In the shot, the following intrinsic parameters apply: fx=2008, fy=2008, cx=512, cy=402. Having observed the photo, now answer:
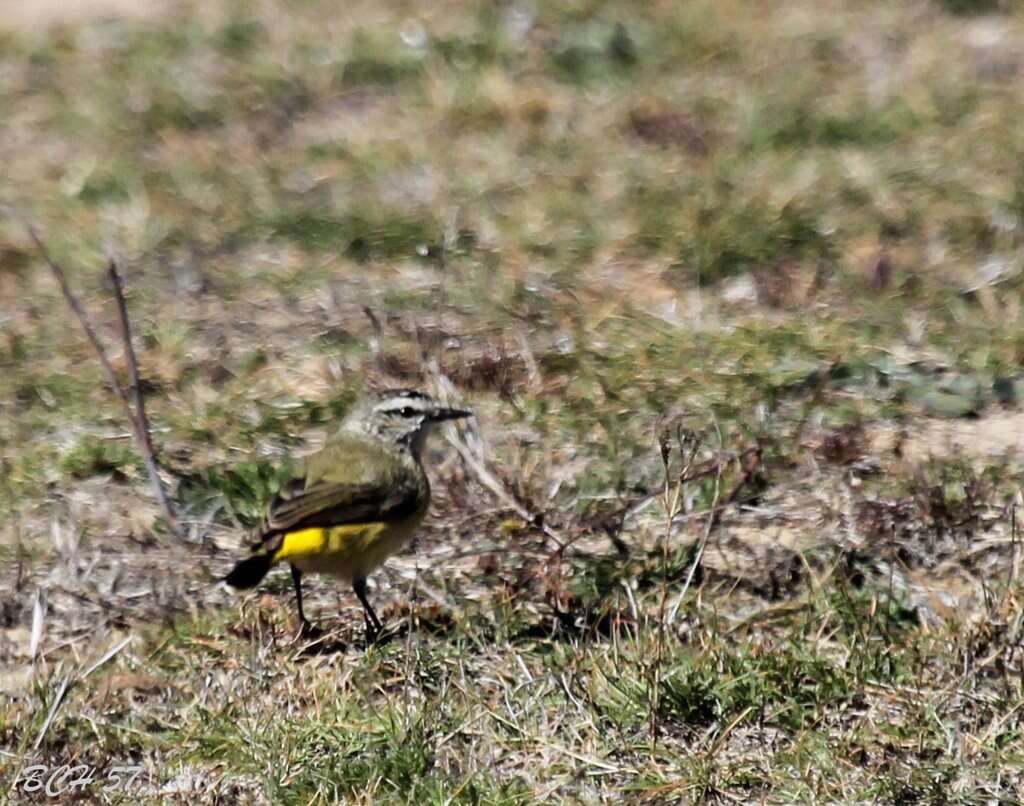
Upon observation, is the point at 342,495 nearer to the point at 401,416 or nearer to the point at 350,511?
the point at 350,511

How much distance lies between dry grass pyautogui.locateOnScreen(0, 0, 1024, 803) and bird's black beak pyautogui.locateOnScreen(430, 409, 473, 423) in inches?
4.8

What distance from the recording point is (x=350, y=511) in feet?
20.4

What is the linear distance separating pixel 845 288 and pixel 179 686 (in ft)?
12.1

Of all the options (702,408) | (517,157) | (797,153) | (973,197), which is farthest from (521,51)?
(702,408)

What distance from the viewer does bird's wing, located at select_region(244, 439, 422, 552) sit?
239 inches

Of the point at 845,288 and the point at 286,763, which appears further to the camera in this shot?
the point at 845,288

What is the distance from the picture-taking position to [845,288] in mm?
8359

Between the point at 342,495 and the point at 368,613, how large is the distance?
1.27 ft

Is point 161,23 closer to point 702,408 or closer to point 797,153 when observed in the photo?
point 797,153

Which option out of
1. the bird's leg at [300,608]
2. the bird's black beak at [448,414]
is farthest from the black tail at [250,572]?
the bird's black beak at [448,414]

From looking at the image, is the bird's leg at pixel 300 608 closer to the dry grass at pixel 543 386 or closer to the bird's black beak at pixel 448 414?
the dry grass at pixel 543 386

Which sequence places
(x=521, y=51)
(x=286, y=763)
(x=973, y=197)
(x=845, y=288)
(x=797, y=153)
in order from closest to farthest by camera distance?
(x=286, y=763), (x=845, y=288), (x=973, y=197), (x=797, y=153), (x=521, y=51)

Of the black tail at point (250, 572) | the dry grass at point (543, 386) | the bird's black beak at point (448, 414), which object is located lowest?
the dry grass at point (543, 386)

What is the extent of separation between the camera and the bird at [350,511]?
604 centimetres
